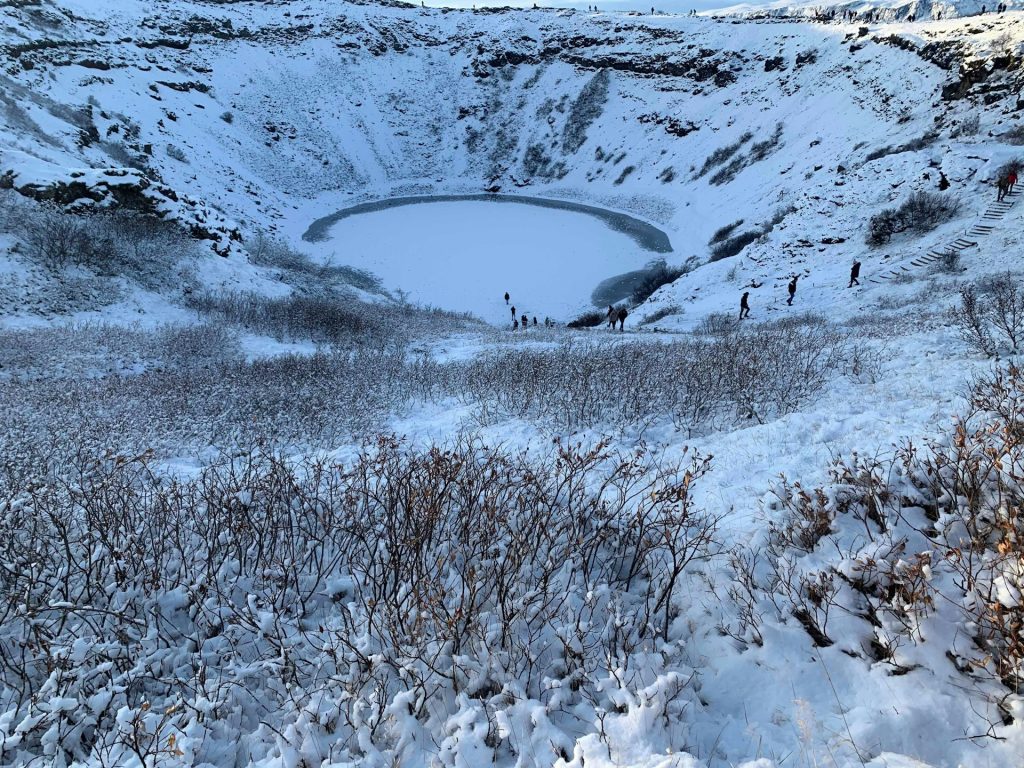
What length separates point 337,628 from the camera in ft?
12.5

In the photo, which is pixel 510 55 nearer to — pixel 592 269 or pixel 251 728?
pixel 592 269

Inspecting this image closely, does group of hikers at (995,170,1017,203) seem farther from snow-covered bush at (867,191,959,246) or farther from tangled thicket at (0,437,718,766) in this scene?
tangled thicket at (0,437,718,766)

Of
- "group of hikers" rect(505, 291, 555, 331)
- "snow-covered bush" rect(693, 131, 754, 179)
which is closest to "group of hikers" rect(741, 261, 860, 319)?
"group of hikers" rect(505, 291, 555, 331)

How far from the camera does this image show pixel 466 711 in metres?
2.93

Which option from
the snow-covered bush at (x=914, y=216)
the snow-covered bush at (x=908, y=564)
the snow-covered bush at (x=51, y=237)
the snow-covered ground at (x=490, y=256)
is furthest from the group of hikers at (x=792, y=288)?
the snow-covered bush at (x=51, y=237)

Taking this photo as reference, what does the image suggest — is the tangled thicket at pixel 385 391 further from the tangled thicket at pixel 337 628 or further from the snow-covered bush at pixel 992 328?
the tangled thicket at pixel 337 628

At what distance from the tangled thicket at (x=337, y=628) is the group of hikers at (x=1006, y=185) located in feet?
91.4

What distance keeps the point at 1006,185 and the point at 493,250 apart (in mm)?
27490

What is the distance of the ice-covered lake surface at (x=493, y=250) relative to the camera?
31109 millimetres

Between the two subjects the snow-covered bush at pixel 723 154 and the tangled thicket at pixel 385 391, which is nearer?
the tangled thicket at pixel 385 391

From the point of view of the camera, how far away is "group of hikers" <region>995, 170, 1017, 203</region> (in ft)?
72.2

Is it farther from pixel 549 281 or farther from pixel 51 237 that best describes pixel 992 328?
pixel 51 237

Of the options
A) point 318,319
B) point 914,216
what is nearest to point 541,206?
point 914,216

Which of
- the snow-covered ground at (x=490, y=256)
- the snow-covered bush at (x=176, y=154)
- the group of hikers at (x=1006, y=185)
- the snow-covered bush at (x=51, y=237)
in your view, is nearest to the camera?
the snow-covered bush at (x=51, y=237)
